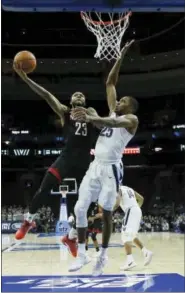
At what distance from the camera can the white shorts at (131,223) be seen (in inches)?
245

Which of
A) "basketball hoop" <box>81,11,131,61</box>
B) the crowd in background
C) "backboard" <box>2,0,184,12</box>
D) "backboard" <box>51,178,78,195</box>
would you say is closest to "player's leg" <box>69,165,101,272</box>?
"backboard" <box>51,178,78,195</box>

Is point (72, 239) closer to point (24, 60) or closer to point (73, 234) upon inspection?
point (73, 234)

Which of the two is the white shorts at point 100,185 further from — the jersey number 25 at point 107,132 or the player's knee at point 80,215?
the jersey number 25 at point 107,132

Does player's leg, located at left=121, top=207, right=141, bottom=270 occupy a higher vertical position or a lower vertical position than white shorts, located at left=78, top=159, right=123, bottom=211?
lower

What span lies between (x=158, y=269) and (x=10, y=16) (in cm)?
1009

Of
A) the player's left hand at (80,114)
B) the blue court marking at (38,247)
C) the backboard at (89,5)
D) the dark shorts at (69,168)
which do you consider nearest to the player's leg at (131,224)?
the dark shorts at (69,168)

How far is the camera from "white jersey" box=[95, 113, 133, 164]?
4.67m

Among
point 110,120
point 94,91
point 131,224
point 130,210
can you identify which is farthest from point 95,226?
point 94,91

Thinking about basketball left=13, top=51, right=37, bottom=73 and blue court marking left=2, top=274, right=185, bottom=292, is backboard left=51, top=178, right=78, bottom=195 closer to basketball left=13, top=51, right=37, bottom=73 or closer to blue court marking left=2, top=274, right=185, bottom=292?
basketball left=13, top=51, right=37, bottom=73

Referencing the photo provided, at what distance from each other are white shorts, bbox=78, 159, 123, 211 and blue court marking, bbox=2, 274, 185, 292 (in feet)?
11.7

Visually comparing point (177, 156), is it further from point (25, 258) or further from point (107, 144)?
point (107, 144)

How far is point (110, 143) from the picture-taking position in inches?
184

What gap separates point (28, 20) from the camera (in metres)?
17.3

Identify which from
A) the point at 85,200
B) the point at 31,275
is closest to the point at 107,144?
the point at 85,200
